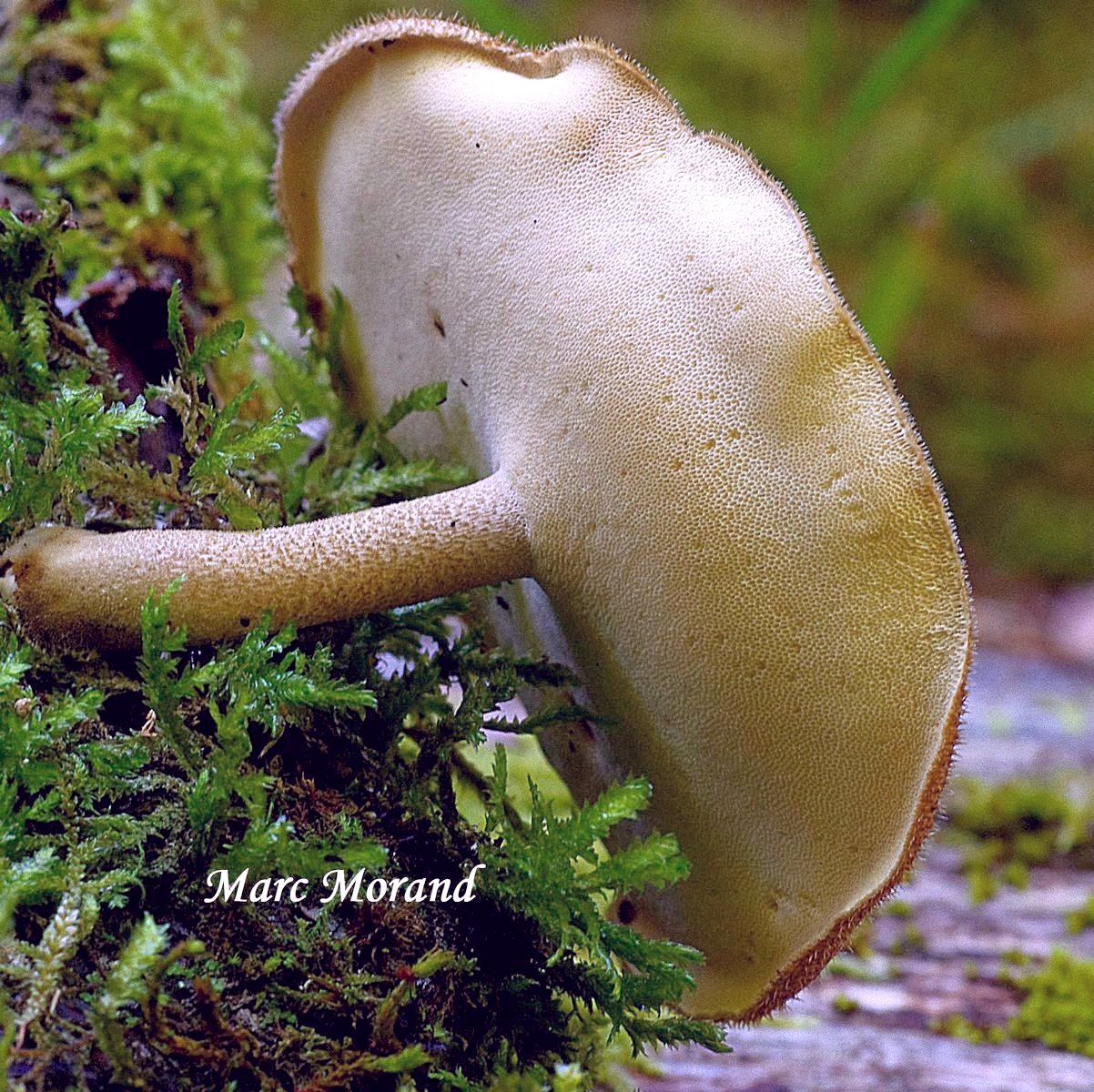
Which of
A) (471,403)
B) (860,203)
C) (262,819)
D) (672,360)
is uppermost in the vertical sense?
(672,360)

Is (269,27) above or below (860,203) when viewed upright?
above

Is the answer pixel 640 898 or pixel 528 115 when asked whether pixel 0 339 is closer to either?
pixel 528 115

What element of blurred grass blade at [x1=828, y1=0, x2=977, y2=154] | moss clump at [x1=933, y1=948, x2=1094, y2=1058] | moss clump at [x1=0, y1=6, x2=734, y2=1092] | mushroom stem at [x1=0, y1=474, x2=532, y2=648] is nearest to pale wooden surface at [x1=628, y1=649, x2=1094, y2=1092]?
moss clump at [x1=933, y1=948, x2=1094, y2=1058]

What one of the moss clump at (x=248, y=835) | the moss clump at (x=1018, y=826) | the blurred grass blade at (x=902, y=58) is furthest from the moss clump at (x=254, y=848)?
the blurred grass blade at (x=902, y=58)

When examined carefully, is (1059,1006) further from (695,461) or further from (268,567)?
(268,567)

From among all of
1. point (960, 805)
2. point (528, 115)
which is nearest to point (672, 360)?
point (528, 115)

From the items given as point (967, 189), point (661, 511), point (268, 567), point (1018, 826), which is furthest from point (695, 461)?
point (967, 189)

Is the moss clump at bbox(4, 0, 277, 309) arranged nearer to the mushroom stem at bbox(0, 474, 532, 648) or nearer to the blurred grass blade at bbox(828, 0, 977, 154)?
the mushroom stem at bbox(0, 474, 532, 648)
